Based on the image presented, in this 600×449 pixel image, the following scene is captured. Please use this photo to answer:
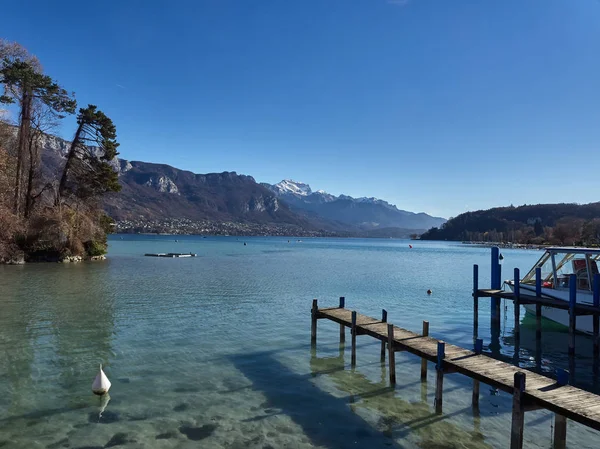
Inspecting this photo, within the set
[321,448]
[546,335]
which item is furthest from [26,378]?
[546,335]

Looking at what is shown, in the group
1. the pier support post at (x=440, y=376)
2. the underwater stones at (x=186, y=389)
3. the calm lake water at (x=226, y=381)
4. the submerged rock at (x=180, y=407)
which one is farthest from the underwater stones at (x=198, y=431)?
the pier support post at (x=440, y=376)

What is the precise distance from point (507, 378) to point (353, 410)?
432 cm

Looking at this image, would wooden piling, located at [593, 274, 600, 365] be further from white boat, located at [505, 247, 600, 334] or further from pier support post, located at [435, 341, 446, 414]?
pier support post, located at [435, 341, 446, 414]

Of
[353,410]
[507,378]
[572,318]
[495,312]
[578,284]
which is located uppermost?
[578,284]

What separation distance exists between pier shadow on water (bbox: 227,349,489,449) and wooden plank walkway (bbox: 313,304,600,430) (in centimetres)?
153

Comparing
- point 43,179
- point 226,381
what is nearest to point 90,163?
point 43,179

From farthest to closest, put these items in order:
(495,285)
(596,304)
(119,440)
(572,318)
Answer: (495,285)
(596,304)
(572,318)
(119,440)

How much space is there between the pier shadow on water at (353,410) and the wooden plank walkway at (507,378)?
1527 mm

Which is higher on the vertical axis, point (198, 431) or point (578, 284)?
point (578, 284)

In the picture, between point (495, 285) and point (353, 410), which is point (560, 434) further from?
point (495, 285)

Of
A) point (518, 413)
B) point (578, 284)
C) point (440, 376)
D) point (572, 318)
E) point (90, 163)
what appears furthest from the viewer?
point (90, 163)

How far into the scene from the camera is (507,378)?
426 inches

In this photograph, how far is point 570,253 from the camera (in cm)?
2430

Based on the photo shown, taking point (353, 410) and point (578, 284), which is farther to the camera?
point (578, 284)
